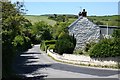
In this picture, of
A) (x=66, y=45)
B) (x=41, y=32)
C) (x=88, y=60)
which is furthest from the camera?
(x=41, y=32)

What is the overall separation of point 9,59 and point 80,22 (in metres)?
24.1

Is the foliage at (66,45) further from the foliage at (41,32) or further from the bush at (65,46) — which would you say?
the foliage at (41,32)

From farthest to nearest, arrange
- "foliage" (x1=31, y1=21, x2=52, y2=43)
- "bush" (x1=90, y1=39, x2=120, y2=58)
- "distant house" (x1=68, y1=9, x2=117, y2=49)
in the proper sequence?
"foliage" (x1=31, y1=21, x2=52, y2=43) → "distant house" (x1=68, y1=9, x2=117, y2=49) → "bush" (x1=90, y1=39, x2=120, y2=58)

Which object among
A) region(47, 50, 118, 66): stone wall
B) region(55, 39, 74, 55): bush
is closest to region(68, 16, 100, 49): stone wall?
region(55, 39, 74, 55): bush

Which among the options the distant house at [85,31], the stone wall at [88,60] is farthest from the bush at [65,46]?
the distant house at [85,31]

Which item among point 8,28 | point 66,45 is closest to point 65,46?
point 66,45

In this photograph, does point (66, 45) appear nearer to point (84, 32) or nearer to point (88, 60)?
point (84, 32)

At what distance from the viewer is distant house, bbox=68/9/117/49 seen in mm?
43625

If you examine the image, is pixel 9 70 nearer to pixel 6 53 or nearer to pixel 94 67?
pixel 6 53

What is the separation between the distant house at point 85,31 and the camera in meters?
43.6

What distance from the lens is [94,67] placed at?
1238 inches

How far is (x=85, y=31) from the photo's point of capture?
44.0 metres

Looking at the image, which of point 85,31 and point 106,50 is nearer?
point 106,50

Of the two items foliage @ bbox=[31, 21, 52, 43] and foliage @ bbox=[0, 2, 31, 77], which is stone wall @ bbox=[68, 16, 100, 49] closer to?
foliage @ bbox=[0, 2, 31, 77]
